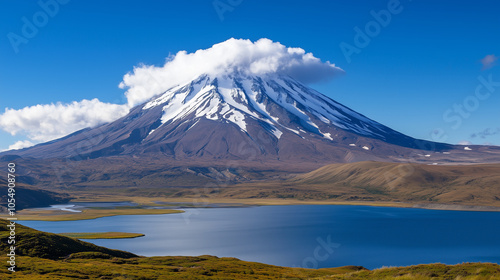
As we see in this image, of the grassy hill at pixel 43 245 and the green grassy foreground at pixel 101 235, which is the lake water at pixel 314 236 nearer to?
the green grassy foreground at pixel 101 235

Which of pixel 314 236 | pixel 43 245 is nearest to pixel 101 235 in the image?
pixel 43 245

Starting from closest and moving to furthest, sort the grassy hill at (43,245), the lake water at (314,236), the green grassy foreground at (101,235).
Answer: the grassy hill at (43,245) < the lake water at (314,236) < the green grassy foreground at (101,235)

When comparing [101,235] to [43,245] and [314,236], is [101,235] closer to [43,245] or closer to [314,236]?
[43,245]

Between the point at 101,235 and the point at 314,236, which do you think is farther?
the point at 314,236

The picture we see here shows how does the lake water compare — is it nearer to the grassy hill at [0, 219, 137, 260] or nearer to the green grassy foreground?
the green grassy foreground

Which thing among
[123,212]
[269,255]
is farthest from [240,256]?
[123,212]

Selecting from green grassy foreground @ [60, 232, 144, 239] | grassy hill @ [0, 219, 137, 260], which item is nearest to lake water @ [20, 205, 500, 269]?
green grassy foreground @ [60, 232, 144, 239]

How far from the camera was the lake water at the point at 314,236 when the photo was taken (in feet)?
262

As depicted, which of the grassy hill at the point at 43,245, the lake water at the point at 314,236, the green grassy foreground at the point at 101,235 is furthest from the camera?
the green grassy foreground at the point at 101,235

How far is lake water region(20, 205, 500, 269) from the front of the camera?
79938 mm

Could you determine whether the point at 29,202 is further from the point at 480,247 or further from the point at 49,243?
the point at 480,247

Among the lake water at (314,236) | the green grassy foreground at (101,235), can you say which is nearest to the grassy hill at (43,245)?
the lake water at (314,236)

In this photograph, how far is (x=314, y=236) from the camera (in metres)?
107

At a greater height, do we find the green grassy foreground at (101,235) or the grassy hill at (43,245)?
the green grassy foreground at (101,235)
